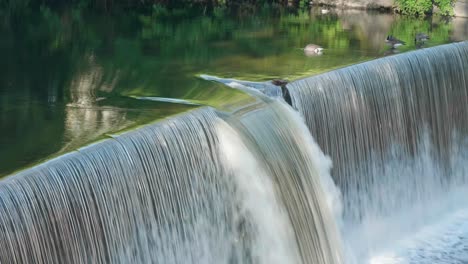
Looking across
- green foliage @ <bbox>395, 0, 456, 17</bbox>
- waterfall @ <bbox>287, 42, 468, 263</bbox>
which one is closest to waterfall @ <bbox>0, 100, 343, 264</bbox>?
waterfall @ <bbox>287, 42, 468, 263</bbox>

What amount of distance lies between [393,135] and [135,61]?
367cm

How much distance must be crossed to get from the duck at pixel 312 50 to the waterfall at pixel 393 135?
1805mm

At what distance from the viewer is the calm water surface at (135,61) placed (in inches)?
336

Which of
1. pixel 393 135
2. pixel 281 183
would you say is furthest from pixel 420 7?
pixel 281 183

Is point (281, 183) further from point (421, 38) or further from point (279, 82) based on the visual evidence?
point (421, 38)

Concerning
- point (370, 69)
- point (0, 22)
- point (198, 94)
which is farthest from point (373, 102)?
point (0, 22)

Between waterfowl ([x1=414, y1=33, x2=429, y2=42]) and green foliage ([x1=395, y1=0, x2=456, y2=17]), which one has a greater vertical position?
waterfowl ([x1=414, y1=33, x2=429, y2=42])

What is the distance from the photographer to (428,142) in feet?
37.7

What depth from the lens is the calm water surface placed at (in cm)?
852

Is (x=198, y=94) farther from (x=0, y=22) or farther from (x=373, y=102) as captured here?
A: (x=0, y=22)

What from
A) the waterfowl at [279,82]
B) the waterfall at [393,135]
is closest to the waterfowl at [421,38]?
the waterfall at [393,135]

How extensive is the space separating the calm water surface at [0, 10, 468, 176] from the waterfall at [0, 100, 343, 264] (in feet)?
1.63

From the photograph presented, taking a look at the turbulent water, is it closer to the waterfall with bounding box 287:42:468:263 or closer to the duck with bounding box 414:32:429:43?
the waterfall with bounding box 287:42:468:263

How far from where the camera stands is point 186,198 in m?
7.79
